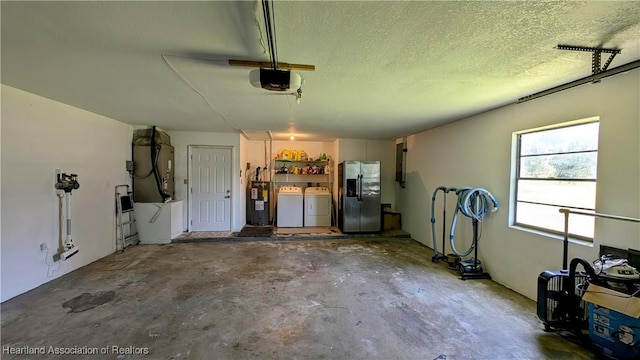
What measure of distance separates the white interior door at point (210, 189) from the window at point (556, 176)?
5.75m

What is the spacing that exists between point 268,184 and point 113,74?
473cm

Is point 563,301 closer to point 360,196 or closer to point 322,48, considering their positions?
point 322,48

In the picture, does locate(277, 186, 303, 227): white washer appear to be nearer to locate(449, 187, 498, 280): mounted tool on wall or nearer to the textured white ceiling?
the textured white ceiling

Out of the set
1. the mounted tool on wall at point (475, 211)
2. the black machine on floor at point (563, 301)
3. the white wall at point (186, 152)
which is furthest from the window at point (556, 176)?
the white wall at point (186, 152)

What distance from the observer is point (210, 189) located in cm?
620

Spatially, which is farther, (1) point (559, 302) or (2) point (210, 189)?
(2) point (210, 189)

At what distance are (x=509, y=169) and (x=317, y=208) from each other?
442cm

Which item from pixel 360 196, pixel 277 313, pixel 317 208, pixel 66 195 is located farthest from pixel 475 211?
pixel 66 195

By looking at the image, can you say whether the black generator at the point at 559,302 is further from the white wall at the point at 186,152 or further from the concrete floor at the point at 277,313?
the white wall at the point at 186,152

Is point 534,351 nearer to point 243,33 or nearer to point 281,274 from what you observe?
point 281,274

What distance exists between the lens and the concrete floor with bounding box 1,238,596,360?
7.16 ft

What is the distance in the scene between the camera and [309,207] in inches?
268

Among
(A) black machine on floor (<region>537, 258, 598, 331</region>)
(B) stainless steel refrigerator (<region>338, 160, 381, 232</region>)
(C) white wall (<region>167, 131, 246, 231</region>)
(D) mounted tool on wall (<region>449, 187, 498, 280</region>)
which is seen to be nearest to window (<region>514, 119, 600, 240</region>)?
(D) mounted tool on wall (<region>449, 187, 498, 280</region>)

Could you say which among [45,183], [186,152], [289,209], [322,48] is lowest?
[289,209]
